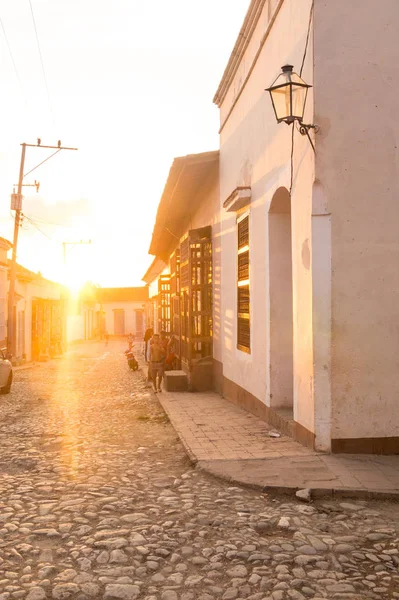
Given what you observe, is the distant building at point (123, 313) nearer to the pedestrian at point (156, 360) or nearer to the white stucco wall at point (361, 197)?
the pedestrian at point (156, 360)

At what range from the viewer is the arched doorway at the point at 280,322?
24.2ft

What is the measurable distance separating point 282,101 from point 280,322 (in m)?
2.81

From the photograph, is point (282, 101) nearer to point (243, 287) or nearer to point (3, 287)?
point (243, 287)

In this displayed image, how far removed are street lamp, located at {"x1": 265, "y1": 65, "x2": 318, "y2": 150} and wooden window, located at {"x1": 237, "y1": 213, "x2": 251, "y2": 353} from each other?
2.92 metres

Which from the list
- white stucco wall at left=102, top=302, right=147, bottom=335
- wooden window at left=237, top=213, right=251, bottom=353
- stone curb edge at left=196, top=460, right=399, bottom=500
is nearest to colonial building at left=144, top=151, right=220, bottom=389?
wooden window at left=237, top=213, right=251, bottom=353

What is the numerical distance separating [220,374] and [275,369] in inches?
143

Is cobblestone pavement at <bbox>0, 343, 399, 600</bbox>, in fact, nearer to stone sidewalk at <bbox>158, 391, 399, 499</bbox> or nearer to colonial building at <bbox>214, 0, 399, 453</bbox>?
stone sidewalk at <bbox>158, 391, 399, 499</bbox>

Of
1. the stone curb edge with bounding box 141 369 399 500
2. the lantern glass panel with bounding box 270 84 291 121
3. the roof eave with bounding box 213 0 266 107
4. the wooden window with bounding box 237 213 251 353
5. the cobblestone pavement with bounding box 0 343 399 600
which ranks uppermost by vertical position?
the roof eave with bounding box 213 0 266 107

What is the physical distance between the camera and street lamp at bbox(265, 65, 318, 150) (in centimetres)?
559

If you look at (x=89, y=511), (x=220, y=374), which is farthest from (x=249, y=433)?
(x=220, y=374)

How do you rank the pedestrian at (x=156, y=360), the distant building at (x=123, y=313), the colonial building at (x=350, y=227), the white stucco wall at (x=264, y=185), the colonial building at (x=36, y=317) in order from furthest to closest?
the distant building at (x=123, y=313) → the colonial building at (x=36, y=317) → the pedestrian at (x=156, y=360) → the white stucco wall at (x=264, y=185) → the colonial building at (x=350, y=227)

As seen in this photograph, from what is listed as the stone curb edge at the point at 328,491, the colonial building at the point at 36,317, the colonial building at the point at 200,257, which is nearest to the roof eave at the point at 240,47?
the colonial building at the point at 200,257

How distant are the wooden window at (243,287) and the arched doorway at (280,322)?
1.24 metres

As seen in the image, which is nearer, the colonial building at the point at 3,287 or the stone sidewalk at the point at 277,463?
the stone sidewalk at the point at 277,463
